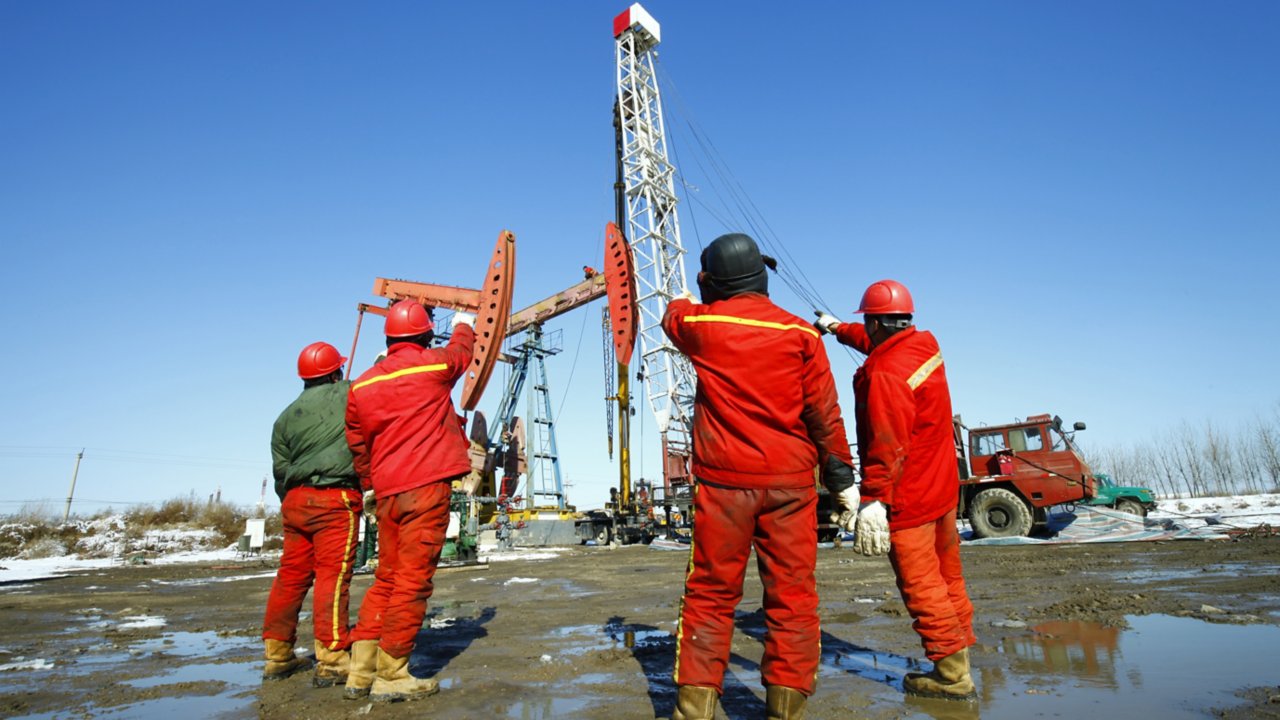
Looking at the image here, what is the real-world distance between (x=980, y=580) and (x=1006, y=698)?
15.6ft

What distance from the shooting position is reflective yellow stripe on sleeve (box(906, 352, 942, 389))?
9.21 feet

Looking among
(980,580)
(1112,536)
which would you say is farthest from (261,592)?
(1112,536)

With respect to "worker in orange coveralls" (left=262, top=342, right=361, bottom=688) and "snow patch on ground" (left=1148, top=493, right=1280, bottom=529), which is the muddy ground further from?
"snow patch on ground" (left=1148, top=493, right=1280, bottom=529)

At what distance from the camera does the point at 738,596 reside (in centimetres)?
220

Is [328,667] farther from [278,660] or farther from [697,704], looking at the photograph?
[697,704]

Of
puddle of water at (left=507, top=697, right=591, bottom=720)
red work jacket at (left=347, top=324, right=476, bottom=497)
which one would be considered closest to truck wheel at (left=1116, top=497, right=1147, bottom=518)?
puddle of water at (left=507, top=697, right=591, bottom=720)

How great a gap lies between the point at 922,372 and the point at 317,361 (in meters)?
3.23

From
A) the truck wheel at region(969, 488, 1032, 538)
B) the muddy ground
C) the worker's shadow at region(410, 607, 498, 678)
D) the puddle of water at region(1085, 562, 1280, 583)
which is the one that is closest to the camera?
the muddy ground

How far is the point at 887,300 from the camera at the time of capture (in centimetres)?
305

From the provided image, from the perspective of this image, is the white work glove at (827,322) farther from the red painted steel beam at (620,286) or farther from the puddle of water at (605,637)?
the red painted steel beam at (620,286)

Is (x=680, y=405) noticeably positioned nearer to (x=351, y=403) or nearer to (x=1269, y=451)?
(x=351, y=403)

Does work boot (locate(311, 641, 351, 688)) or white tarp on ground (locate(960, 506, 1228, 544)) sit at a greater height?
white tarp on ground (locate(960, 506, 1228, 544))

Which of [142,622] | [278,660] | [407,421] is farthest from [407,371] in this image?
[142,622]

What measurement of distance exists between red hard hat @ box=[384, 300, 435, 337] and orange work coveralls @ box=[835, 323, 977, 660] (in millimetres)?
2196
